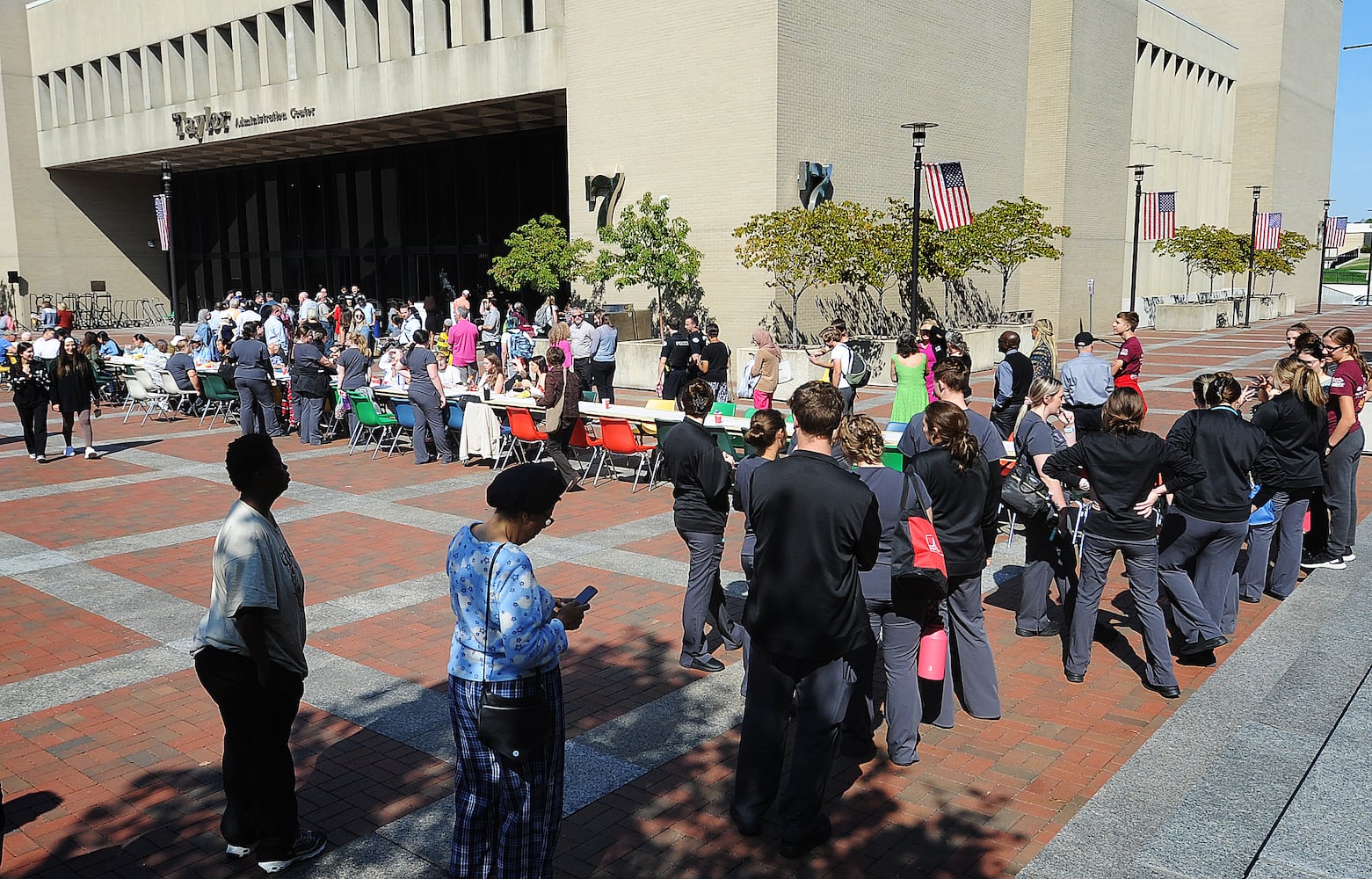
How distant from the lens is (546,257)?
25.4m

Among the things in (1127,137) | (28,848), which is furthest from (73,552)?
(1127,137)

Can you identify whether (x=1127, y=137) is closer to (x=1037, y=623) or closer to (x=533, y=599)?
(x=1037, y=623)

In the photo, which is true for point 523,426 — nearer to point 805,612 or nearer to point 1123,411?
point 1123,411

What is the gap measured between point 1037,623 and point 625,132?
64.3 ft

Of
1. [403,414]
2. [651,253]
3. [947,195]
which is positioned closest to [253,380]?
[403,414]

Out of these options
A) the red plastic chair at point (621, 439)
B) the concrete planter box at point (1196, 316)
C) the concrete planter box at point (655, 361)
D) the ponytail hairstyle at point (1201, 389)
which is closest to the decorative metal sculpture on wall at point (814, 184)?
the concrete planter box at point (655, 361)

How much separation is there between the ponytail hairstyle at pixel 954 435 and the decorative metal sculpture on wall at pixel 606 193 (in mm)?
19809

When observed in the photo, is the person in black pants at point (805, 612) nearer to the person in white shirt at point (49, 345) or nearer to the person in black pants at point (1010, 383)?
the person in black pants at point (1010, 383)

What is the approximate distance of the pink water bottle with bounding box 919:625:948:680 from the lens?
5.51 meters

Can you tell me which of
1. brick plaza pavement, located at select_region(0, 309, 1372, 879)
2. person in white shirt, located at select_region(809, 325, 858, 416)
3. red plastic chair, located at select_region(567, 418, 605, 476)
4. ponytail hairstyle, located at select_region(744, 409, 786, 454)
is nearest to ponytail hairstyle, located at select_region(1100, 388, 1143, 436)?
brick plaza pavement, located at select_region(0, 309, 1372, 879)

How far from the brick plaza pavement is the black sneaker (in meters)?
0.07

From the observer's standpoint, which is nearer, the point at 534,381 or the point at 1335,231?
the point at 534,381

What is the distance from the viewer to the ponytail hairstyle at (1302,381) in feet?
26.7

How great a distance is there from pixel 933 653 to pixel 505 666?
8.67ft
